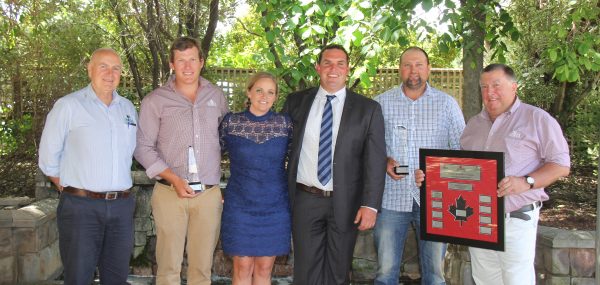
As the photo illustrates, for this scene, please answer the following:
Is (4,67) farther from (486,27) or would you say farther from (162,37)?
(486,27)

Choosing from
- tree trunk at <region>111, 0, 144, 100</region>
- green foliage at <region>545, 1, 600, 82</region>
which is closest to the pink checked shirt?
green foliage at <region>545, 1, 600, 82</region>

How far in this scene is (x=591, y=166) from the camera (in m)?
9.53

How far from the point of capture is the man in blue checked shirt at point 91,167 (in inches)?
136

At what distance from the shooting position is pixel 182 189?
3564 mm

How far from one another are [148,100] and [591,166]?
26.8 ft

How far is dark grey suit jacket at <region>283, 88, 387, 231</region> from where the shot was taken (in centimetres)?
365

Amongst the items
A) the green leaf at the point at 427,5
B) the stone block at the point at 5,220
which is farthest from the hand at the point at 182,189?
the green leaf at the point at 427,5

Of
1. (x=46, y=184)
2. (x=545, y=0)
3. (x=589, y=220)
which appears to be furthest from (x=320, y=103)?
(x=545, y=0)

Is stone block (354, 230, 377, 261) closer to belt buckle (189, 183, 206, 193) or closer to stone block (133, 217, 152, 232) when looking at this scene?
stone block (133, 217, 152, 232)

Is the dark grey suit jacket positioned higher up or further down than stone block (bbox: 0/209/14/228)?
higher up

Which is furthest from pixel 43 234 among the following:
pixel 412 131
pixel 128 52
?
pixel 128 52

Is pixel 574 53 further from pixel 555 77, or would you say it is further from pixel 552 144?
pixel 555 77

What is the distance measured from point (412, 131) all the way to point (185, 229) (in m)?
1.61

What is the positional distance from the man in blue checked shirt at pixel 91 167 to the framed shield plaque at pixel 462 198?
1.86 metres
